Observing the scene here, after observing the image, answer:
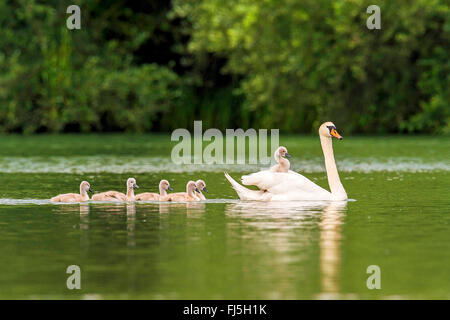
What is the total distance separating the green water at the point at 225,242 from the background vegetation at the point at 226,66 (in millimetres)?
19378

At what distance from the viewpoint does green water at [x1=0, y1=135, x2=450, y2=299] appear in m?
9.68

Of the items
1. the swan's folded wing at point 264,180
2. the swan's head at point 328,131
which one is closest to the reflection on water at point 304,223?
the swan's folded wing at point 264,180

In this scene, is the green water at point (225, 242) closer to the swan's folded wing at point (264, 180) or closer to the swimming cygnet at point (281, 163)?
the swan's folded wing at point (264, 180)

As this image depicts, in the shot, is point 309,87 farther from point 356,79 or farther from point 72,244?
point 72,244

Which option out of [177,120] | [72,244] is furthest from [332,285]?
[177,120]

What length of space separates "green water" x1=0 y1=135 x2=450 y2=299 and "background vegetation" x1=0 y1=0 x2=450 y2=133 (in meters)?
19.4

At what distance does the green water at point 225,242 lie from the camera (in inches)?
381

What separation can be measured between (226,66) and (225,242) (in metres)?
36.4

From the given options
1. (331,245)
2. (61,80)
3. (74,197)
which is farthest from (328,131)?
(61,80)

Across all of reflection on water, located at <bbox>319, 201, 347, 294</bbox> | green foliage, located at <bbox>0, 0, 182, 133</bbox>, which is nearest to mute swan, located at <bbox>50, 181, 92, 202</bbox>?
reflection on water, located at <bbox>319, 201, 347, 294</bbox>

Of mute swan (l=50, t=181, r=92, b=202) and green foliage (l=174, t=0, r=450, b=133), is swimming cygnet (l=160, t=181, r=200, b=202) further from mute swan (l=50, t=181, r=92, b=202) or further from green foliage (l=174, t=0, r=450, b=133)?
green foliage (l=174, t=0, r=450, b=133)

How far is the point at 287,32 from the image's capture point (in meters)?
43.8

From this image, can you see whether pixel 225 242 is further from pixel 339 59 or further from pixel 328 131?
pixel 339 59
